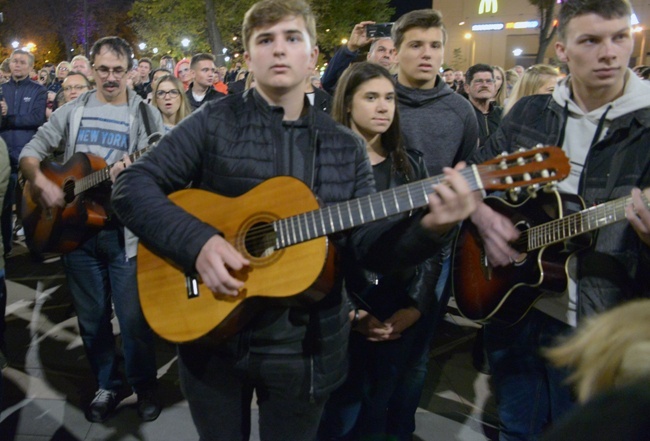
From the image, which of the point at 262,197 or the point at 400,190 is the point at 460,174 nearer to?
the point at 400,190

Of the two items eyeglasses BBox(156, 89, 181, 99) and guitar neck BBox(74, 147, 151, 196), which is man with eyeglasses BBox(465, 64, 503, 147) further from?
guitar neck BBox(74, 147, 151, 196)

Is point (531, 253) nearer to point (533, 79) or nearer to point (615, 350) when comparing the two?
point (615, 350)

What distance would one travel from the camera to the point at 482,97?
5.84 metres

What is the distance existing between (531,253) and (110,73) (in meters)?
2.88

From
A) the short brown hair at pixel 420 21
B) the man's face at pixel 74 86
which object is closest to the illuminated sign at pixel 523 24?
the man's face at pixel 74 86

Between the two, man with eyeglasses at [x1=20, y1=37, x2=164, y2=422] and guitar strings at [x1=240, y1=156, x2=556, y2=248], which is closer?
guitar strings at [x1=240, y1=156, x2=556, y2=248]

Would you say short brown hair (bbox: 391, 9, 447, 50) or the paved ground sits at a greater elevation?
short brown hair (bbox: 391, 9, 447, 50)

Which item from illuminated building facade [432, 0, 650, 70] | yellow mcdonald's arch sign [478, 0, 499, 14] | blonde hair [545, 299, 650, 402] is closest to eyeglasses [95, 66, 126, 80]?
blonde hair [545, 299, 650, 402]

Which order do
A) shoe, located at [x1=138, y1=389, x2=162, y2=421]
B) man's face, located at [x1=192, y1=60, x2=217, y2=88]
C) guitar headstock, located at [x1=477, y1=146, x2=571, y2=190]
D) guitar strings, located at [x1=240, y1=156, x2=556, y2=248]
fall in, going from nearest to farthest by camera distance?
1. guitar headstock, located at [x1=477, y1=146, x2=571, y2=190]
2. guitar strings, located at [x1=240, y1=156, x2=556, y2=248]
3. shoe, located at [x1=138, y1=389, x2=162, y2=421]
4. man's face, located at [x1=192, y1=60, x2=217, y2=88]

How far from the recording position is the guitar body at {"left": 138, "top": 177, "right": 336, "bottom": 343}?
1815 millimetres

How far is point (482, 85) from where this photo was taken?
5.80 meters

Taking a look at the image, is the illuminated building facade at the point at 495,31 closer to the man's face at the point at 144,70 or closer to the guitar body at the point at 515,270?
the man's face at the point at 144,70

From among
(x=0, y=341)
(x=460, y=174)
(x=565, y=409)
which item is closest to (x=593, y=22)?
(x=460, y=174)

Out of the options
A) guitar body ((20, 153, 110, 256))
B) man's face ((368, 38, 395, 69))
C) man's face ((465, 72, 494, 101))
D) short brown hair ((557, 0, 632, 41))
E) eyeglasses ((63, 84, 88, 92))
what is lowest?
guitar body ((20, 153, 110, 256))
